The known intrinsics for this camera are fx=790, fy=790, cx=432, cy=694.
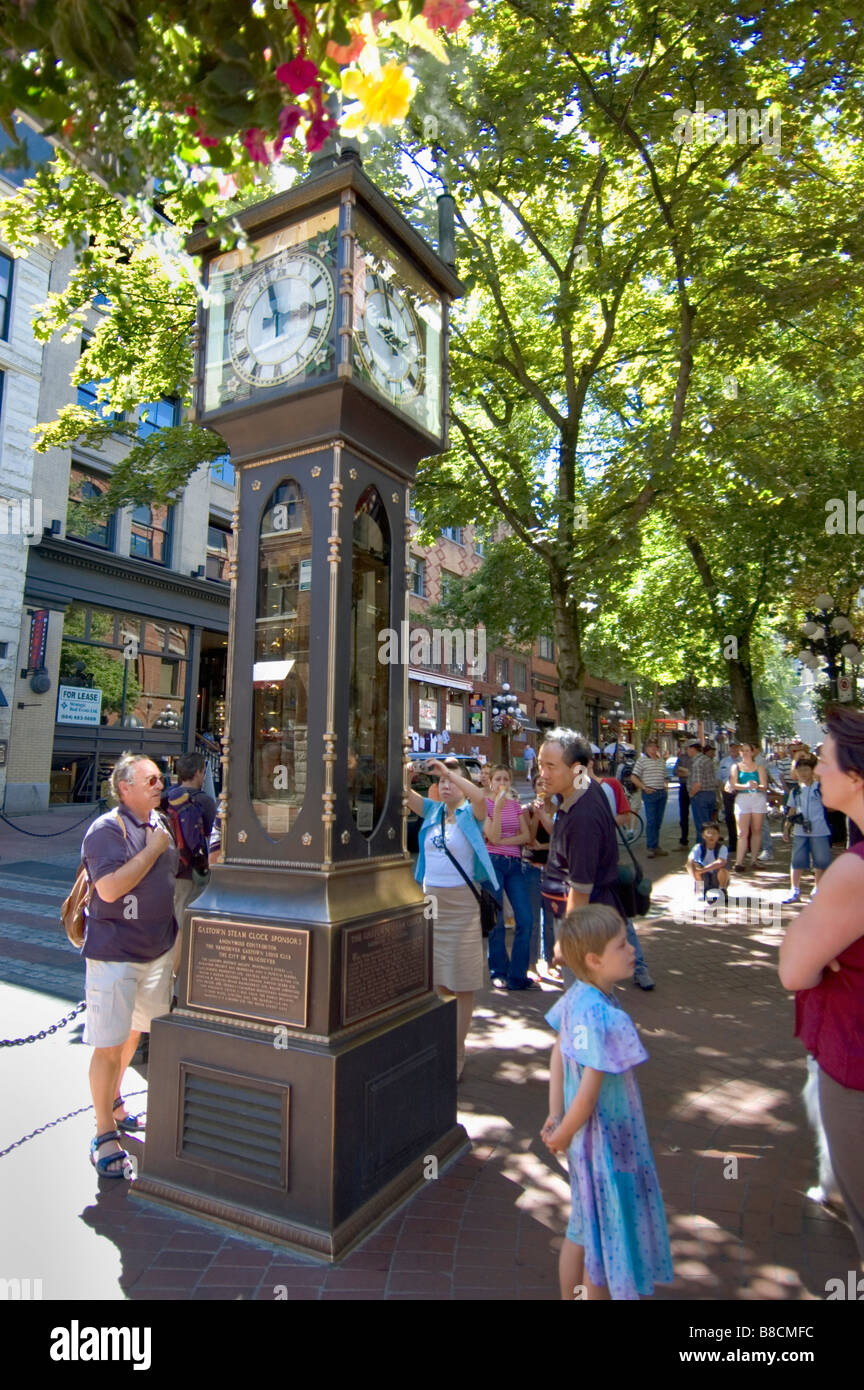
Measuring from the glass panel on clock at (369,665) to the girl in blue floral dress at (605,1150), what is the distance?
4.93ft

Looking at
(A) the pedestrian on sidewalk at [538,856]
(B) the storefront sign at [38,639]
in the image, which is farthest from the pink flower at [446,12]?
(B) the storefront sign at [38,639]

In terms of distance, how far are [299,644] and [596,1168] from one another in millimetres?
2370

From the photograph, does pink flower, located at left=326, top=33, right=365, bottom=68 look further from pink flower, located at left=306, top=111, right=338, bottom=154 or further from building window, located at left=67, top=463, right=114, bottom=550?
building window, located at left=67, top=463, right=114, bottom=550

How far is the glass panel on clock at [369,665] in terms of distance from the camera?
377 centimetres

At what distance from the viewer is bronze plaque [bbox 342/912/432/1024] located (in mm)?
3271

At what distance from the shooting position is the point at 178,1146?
330 centimetres

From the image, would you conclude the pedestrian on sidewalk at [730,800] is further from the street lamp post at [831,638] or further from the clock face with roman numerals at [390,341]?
the clock face with roman numerals at [390,341]

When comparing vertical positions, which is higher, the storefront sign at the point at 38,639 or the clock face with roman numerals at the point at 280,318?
the storefront sign at the point at 38,639

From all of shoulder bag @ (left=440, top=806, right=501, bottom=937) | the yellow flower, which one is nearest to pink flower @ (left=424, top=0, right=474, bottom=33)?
the yellow flower

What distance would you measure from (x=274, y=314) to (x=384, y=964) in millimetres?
3009

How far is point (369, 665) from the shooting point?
13.0 ft

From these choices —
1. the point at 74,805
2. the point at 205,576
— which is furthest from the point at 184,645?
the point at 74,805

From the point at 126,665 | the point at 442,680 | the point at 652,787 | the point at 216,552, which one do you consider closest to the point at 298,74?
the point at 652,787
